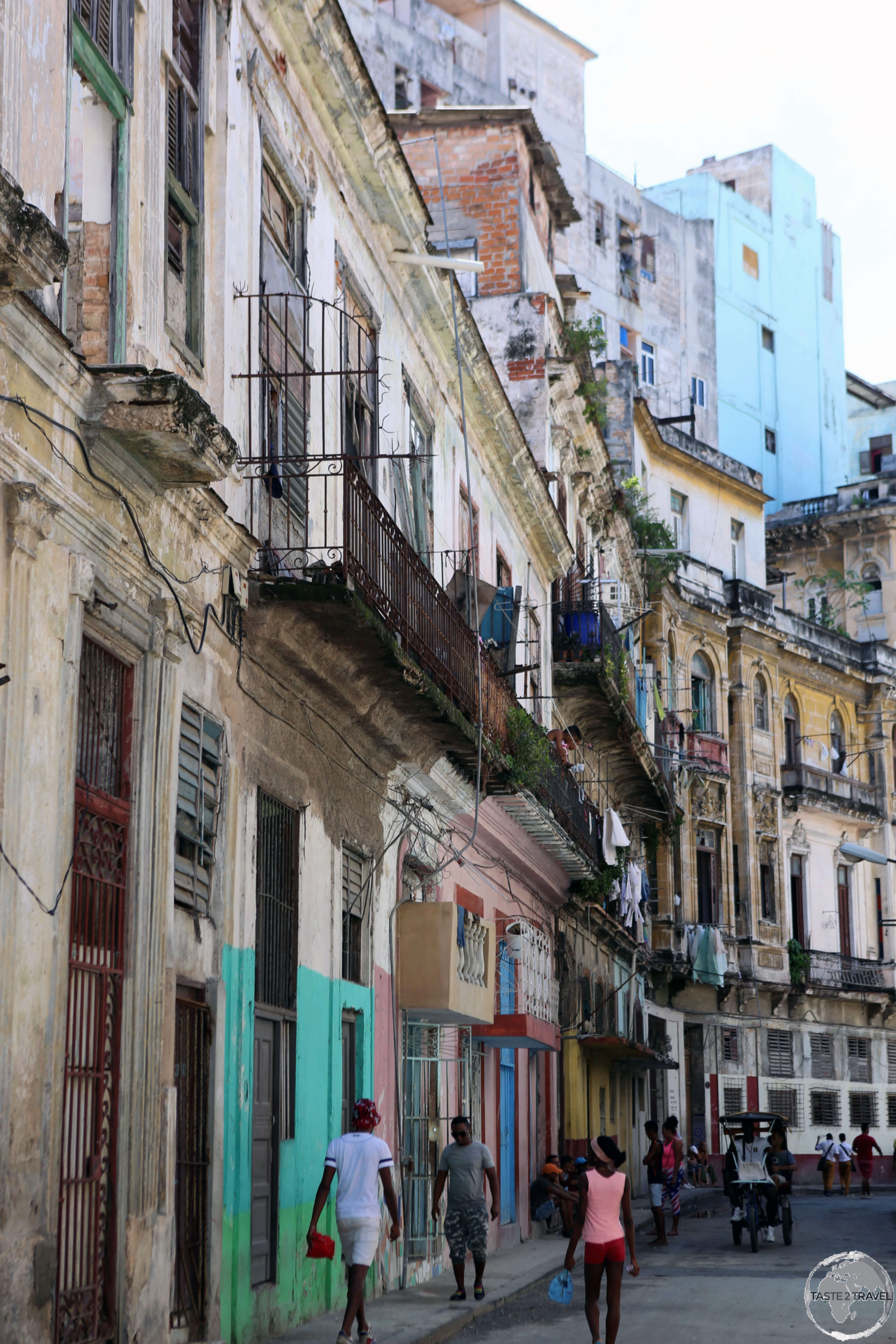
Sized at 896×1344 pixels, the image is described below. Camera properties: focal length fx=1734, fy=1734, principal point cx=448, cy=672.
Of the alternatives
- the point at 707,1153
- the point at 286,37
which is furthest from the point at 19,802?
the point at 707,1153

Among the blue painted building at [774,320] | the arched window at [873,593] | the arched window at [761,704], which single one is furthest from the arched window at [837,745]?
the blue painted building at [774,320]

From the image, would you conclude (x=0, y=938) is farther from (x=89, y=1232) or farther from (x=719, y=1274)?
(x=719, y=1274)

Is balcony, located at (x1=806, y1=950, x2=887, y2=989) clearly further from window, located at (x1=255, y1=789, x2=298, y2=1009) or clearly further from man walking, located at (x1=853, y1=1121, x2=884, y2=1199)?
window, located at (x1=255, y1=789, x2=298, y2=1009)

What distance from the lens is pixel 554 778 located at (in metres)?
19.8

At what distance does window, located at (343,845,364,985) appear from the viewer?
12625mm

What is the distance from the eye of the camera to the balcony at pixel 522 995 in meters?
17.0

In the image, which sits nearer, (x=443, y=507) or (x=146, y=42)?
(x=146, y=42)

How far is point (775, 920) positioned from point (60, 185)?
34670 mm

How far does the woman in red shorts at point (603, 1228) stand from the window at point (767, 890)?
3057 cm

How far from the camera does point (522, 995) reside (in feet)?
58.6

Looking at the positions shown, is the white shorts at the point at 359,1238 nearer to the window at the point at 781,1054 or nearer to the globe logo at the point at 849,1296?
the globe logo at the point at 849,1296

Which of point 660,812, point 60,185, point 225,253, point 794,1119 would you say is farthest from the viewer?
point 794,1119

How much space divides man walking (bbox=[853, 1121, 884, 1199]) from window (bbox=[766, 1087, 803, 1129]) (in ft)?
13.1

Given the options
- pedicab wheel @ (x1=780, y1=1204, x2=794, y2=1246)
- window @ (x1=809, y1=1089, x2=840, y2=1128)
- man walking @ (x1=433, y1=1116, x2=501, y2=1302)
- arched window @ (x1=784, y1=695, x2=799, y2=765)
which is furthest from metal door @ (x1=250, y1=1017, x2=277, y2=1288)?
arched window @ (x1=784, y1=695, x2=799, y2=765)
